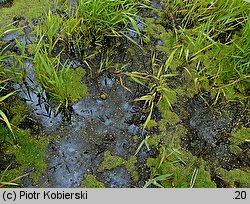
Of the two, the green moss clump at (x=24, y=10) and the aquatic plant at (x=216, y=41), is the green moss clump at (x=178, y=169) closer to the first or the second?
the aquatic plant at (x=216, y=41)

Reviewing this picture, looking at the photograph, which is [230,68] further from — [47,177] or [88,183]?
[47,177]

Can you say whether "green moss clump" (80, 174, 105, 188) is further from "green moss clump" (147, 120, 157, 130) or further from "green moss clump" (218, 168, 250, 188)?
"green moss clump" (218, 168, 250, 188)

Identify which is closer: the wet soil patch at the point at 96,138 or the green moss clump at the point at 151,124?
the wet soil patch at the point at 96,138

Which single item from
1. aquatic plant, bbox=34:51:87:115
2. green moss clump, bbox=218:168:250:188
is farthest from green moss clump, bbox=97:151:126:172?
green moss clump, bbox=218:168:250:188

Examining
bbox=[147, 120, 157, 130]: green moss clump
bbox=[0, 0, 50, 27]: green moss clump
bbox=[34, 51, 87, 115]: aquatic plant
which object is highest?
bbox=[0, 0, 50, 27]: green moss clump

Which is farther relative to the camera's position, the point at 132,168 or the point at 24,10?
the point at 24,10

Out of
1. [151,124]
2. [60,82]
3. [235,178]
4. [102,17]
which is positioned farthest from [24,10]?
[235,178]
